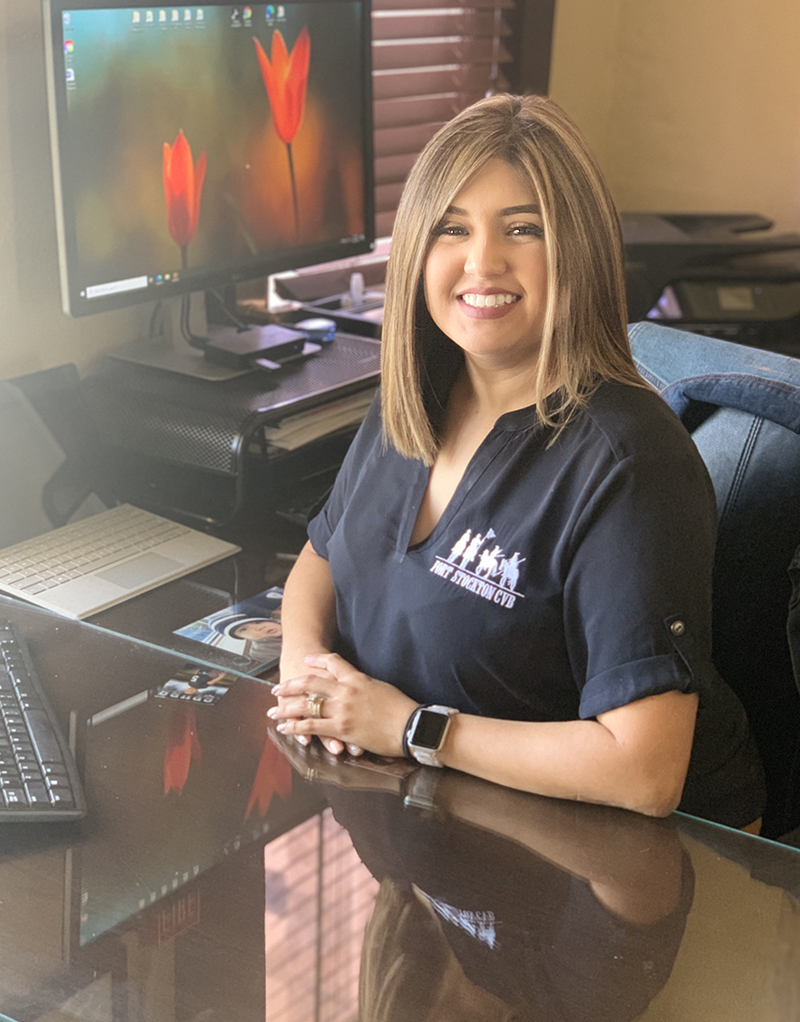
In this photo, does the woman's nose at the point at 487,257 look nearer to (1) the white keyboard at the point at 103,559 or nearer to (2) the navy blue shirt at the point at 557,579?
(2) the navy blue shirt at the point at 557,579

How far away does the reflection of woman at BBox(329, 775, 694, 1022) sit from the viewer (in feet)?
2.63

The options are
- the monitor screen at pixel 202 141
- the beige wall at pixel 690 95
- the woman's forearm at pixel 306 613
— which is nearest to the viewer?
the woman's forearm at pixel 306 613

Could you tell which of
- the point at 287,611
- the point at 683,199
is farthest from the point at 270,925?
the point at 683,199

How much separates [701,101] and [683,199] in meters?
0.24

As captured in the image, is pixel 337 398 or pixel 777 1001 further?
pixel 337 398

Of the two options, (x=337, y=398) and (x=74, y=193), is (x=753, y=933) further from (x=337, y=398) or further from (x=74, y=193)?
(x=74, y=193)

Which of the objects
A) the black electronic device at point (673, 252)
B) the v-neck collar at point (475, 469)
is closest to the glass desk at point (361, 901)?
the v-neck collar at point (475, 469)

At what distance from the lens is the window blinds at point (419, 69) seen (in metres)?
2.41

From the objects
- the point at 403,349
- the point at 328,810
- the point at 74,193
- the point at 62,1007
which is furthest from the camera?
the point at 74,193

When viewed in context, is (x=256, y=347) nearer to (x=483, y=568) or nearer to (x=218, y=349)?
(x=218, y=349)

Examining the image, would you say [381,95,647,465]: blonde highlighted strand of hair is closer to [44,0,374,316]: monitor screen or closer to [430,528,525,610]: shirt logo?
[430,528,525,610]: shirt logo

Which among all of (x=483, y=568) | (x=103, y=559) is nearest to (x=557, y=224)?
(x=483, y=568)

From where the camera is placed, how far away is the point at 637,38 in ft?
9.48

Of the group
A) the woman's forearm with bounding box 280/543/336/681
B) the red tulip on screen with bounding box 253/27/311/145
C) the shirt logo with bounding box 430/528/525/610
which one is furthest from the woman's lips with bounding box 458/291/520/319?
the red tulip on screen with bounding box 253/27/311/145
